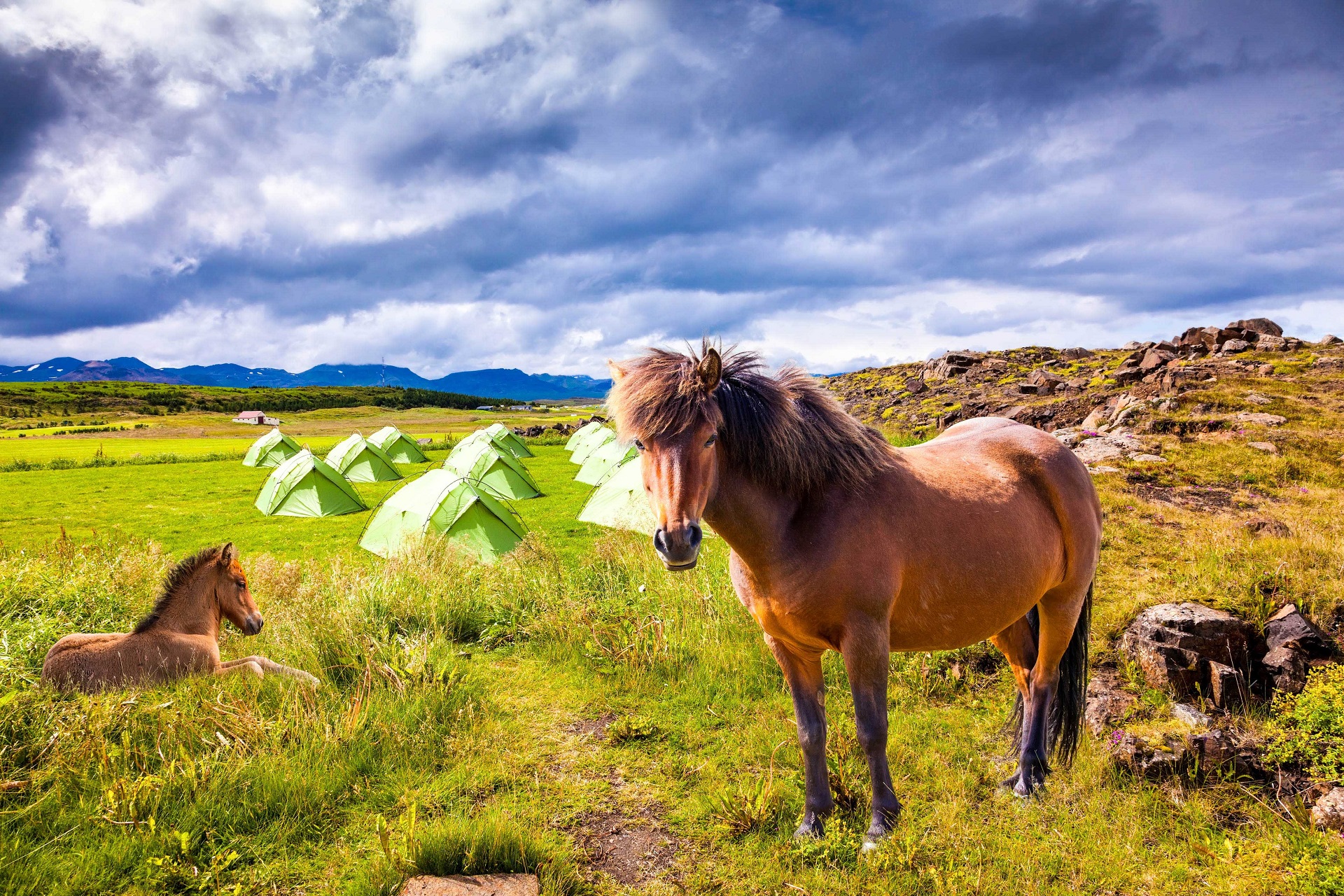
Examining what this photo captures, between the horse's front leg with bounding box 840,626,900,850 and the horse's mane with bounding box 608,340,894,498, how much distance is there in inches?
30.6

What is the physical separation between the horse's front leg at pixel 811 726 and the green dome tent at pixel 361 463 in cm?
2760

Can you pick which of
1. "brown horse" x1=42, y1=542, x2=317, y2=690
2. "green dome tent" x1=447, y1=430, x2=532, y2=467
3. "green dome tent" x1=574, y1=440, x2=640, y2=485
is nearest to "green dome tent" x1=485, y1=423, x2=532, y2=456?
"green dome tent" x1=447, y1=430, x2=532, y2=467

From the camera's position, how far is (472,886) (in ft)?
10.5

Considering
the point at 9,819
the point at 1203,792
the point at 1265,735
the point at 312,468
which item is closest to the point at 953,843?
the point at 1203,792

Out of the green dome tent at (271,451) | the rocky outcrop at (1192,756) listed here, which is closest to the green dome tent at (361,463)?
the green dome tent at (271,451)

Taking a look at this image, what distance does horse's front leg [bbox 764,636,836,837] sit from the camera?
3.43m

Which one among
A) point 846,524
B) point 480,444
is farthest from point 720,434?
point 480,444

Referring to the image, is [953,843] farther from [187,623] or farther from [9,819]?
[187,623]

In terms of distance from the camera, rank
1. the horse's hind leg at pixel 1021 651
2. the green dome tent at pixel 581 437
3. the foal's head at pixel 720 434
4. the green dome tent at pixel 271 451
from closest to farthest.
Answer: the foal's head at pixel 720 434, the horse's hind leg at pixel 1021 651, the green dome tent at pixel 271 451, the green dome tent at pixel 581 437

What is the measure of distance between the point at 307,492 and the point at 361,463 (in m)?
7.69

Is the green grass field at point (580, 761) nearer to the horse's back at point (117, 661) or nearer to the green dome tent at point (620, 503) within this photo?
the horse's back at point (117, 661)

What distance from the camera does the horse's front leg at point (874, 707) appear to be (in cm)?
295

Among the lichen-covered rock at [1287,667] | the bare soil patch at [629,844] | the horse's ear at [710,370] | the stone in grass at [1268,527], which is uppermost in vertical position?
the horse's ear at [710,370]

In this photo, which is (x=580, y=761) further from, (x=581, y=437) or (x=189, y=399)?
(x=189, y=399)
